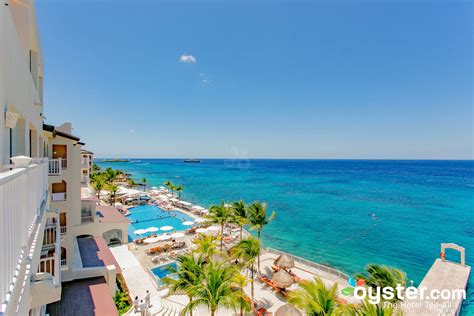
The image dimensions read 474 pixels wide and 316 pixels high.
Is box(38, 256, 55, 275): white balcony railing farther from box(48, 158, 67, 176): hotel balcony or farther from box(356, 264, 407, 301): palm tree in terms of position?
box(356, 264, 407, 301): palm tree

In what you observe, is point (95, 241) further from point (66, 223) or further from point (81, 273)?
point (66, 223)

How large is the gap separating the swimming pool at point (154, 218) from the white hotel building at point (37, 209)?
388 inches

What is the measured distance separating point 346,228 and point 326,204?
1778 cm

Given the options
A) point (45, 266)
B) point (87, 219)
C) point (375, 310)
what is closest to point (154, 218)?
point (87, 219)

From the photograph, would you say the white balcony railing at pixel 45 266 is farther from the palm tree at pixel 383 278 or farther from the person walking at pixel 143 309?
the palm tree at pixel 383 278

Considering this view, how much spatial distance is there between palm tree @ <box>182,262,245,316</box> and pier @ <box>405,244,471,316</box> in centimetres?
1277

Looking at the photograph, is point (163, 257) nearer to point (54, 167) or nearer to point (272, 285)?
point (272, 285)

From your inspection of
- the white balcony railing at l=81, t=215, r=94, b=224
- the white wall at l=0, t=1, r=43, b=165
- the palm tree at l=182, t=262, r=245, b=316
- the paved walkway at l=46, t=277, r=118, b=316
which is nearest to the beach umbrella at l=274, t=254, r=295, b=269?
the palm tree at l=182, t=262, r=245, b=316

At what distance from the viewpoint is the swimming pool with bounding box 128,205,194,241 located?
36.0 meters

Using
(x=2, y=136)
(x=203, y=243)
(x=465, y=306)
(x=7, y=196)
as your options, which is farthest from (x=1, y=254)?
(x=465, y=306)

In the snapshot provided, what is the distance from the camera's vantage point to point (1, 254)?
6.64ft

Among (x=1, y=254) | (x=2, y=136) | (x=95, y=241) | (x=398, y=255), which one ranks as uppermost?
(x=2, y=136)

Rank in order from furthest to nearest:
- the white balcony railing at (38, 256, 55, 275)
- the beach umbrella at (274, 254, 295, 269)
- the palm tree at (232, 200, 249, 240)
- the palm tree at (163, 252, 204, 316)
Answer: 1. the palm tree at (232, 200, 249, 240)
2. the beach umbrella at (274, 254, 295, 269)
3. the palm tree at (163, 252, 204, 316)
4. the white balcony railing at (38, 256, 55, 275)

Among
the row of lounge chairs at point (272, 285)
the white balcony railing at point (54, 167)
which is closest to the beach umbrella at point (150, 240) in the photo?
the row of lounge chairs at point (272, 285)
